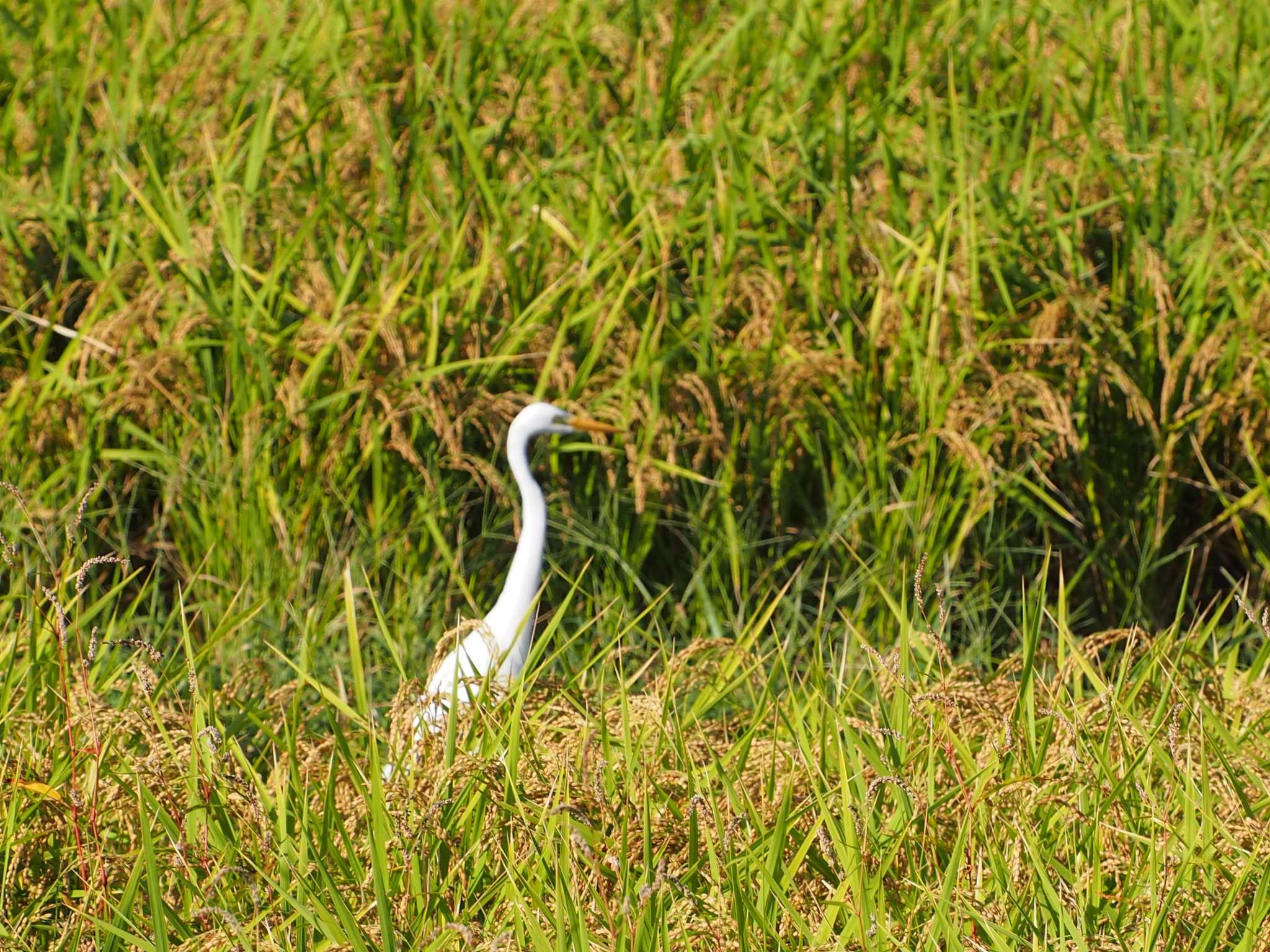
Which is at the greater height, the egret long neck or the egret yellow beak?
the egret yellow beak

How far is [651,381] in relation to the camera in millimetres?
3920

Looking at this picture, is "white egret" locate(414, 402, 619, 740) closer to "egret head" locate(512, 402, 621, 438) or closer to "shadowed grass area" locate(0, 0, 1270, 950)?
"egret head" locate(512, 402, 621, 438)

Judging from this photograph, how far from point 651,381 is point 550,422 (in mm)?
427

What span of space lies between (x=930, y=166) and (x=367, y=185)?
1.64 meters

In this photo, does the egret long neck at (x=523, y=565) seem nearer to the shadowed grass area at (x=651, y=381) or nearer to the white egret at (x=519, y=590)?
the white egret at (x=519, y=590)

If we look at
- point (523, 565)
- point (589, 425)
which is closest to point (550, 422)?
point (589, 425)

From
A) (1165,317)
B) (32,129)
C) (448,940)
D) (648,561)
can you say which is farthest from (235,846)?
(32,129)

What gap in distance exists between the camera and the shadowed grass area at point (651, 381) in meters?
2.60

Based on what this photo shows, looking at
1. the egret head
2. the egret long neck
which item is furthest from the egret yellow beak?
the egret long neck

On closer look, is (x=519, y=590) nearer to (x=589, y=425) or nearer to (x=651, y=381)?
(x=589, y=425)

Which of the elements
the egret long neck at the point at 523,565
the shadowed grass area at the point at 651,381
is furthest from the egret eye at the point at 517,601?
the shadowed grass area at the point at 651,381

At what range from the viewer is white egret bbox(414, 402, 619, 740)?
2895 millimetres

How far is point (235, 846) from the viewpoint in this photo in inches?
84.3

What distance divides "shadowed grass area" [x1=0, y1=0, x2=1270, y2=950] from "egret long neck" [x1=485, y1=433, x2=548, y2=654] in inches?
5.3
